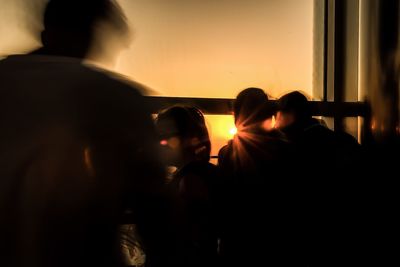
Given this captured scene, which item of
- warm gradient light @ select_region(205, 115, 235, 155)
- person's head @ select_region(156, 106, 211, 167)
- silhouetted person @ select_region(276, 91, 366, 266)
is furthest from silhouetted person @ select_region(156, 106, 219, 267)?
warm gradient light @ select_region(205, 115, 235, 155)

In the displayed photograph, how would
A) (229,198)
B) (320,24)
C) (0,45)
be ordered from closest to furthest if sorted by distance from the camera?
(229,198) < (0,45) < (320,24)

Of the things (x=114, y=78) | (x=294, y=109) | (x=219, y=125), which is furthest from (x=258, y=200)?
(x=219, y=125)

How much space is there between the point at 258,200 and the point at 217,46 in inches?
57.6

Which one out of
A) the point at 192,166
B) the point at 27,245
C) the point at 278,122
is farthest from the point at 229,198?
the point at 27,245

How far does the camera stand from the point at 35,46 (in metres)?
0.97

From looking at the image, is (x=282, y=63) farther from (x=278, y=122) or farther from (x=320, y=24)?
(x=278, y=122)

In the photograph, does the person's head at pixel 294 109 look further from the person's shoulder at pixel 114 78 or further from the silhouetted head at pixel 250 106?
the person's shoulder at pixel 114 78

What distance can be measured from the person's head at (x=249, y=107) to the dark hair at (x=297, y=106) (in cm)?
27

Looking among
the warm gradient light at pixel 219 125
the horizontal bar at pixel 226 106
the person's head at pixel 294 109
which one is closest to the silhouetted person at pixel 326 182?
the person's head at pixel 294 109

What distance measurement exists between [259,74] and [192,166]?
1.42 metres

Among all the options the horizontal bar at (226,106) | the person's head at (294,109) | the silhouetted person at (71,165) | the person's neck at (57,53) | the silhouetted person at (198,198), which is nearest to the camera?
the silhouetted person at (71,165)

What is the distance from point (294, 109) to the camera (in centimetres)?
175

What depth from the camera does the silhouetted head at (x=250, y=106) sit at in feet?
4.85

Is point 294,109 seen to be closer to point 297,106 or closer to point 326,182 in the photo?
point 297,106
